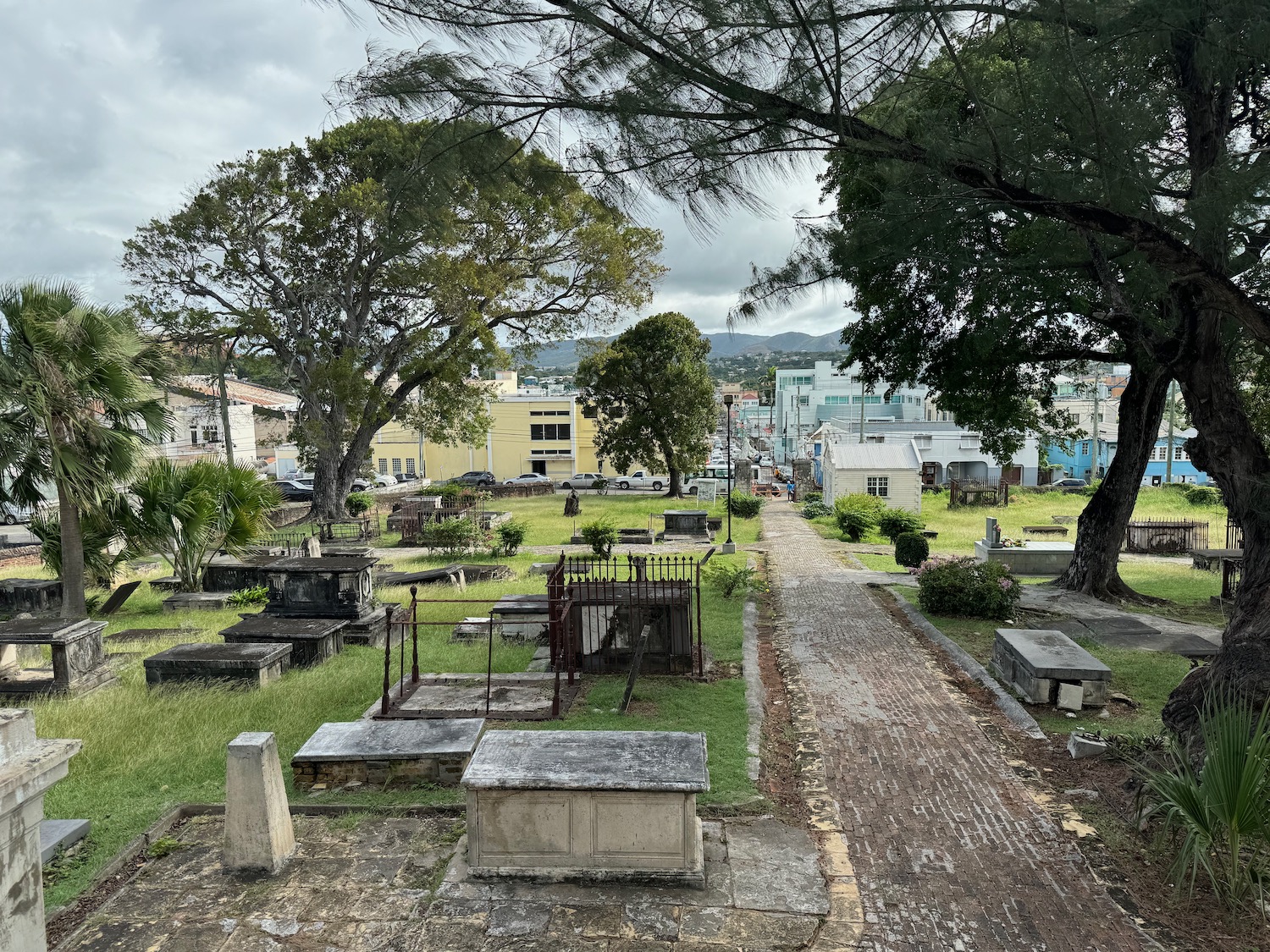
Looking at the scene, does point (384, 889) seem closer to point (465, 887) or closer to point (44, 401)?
point (465, 887)

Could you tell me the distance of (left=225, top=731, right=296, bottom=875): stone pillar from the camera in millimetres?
4797

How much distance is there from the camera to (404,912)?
439 cm

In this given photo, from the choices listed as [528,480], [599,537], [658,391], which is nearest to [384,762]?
[599,537]

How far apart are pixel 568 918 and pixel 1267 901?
3.95 m

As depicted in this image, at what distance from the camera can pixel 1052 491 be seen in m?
37.8

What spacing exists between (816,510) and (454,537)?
15777 mm

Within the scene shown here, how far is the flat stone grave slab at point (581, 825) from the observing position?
15.1 ft

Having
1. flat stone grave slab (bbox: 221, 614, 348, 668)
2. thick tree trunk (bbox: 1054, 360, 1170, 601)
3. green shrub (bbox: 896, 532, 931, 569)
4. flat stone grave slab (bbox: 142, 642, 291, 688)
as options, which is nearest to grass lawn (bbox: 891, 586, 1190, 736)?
thick tree trunk (bbox: 1054, 360, 1170, 601)

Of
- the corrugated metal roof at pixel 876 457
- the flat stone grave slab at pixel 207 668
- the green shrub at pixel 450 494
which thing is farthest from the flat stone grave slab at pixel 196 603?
the corrugated metal roof at pixel 876 457

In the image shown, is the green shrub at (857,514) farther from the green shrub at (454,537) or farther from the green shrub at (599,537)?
the green shrub at (454,537)

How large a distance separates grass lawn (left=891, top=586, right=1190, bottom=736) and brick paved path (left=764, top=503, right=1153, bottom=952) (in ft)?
2.86

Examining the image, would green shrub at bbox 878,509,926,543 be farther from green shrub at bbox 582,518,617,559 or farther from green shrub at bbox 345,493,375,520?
green shrub at bbox 345,493,375,520

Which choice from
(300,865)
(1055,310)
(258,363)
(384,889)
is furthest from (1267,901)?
(258,363)

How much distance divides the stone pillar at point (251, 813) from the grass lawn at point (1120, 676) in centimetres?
661
